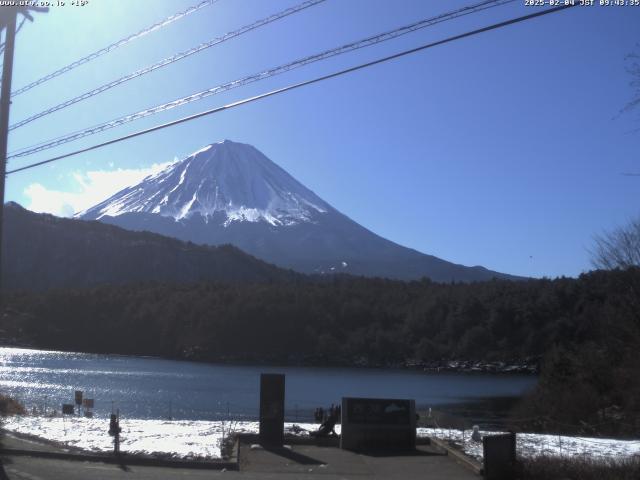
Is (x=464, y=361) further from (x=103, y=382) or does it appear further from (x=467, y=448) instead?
(x=467, y=448)

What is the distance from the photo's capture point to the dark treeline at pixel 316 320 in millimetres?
99562

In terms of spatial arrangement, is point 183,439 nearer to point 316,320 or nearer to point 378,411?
point 378,411

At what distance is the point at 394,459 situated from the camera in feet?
57.0

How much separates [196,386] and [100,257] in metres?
113

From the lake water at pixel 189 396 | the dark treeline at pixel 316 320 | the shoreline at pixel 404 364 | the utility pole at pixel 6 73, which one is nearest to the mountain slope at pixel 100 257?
the dark treeline at pixel 316 320

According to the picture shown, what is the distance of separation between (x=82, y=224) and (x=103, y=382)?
124469 mm

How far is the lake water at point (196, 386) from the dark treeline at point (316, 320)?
21.5 ft

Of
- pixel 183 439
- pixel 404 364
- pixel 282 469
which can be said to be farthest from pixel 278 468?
pixel 404 364

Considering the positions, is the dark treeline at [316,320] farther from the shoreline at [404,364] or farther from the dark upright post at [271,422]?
the dark upright post at [271,422]

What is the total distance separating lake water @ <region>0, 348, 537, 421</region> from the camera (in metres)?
47.1

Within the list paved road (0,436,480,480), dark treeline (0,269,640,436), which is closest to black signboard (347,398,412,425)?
paved road (0,436,480,480)

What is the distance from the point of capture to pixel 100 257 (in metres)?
172

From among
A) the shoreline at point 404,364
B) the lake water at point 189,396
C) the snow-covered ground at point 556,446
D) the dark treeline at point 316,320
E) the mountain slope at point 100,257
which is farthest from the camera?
the mountain slope at point 100,257

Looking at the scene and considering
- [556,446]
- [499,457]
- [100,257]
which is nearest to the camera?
[499,457]
